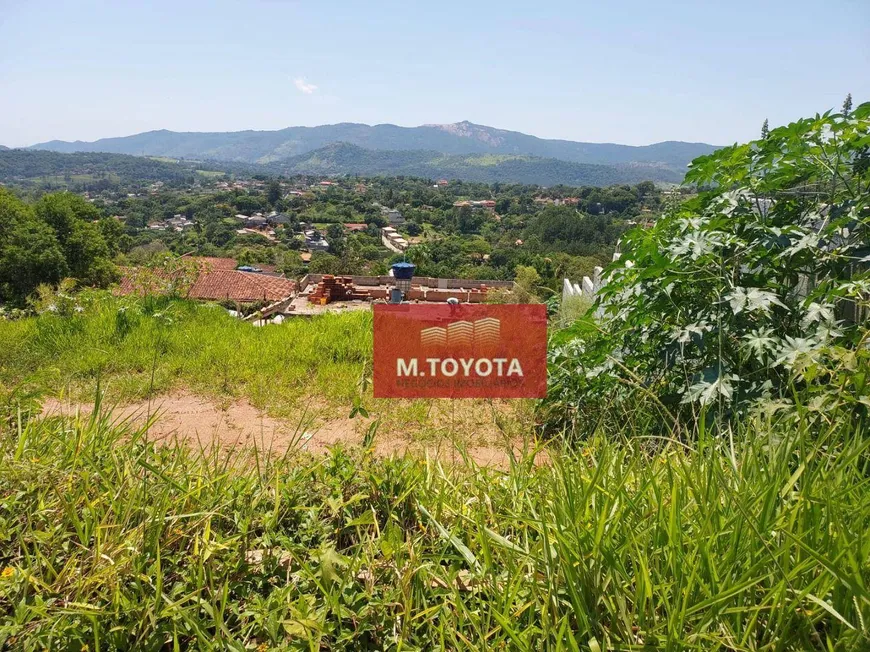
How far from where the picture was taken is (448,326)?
15.9ft

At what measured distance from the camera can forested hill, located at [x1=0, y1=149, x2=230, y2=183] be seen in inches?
5037

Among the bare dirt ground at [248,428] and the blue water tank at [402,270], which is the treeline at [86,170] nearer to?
the blue water tank at [402,270]

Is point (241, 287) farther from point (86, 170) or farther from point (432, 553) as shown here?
point (86, 170)

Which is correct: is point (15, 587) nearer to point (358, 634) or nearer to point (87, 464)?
point (87, 464)

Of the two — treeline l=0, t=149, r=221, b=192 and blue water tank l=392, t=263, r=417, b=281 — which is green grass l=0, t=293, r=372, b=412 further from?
treeline l=0, t=149, r=221, b=192

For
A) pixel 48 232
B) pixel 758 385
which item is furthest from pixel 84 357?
pixel 48 232

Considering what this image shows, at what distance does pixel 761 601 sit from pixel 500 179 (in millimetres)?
184950

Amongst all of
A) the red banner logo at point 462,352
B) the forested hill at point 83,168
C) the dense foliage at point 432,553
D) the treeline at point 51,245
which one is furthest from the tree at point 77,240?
the forested hill at point 83,168

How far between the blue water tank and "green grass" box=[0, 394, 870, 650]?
7963 millimetres

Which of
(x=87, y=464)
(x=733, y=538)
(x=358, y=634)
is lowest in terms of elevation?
(x=358, y=634)

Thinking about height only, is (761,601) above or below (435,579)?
above

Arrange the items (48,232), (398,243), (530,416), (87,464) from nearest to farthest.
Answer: (87,464) < (530,416) < (48,232) < (398,243)

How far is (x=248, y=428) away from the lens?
11.0 ft

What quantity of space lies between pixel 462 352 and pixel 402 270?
5.20 metres
